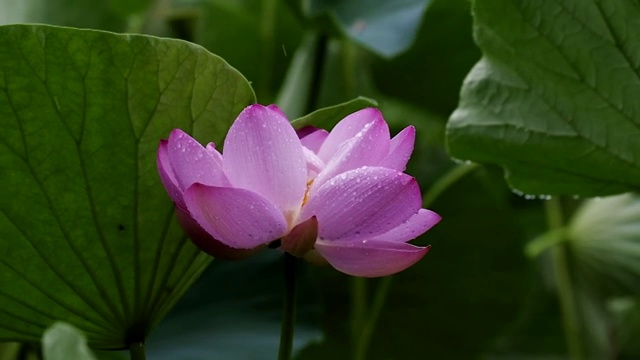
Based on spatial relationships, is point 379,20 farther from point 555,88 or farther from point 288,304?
point 288,304

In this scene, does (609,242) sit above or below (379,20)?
below

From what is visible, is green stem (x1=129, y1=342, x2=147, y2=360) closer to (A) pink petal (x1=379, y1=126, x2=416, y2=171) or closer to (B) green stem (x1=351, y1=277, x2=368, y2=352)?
(A) pink petal (x1=379, y1=126, x2=416, y2=171)

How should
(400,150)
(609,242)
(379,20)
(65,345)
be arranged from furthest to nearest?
1. (609,242)
2. (379,20)
3. (400,150)
4. (65,345)

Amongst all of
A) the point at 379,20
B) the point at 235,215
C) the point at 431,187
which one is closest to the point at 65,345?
the point at 235,215

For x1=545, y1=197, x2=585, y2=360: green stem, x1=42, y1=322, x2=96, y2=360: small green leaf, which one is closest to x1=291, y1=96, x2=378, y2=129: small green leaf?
x1=42, y1=322, x2=96, y2=360: small green leaf

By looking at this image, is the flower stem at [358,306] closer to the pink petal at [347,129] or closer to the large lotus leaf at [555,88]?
the large lotus leaf at [555,88]

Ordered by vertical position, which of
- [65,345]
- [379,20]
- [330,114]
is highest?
[379,20]
